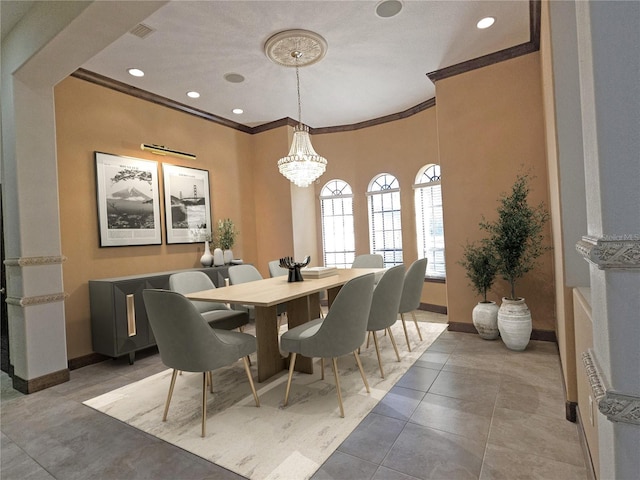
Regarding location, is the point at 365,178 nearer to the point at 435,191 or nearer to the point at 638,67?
the point at 435,191

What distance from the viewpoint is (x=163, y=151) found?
4336 millimetres

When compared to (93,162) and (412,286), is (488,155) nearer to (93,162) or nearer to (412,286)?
(412,286)

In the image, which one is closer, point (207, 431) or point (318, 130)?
point (207, 431)

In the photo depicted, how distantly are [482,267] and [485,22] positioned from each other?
2391 mm

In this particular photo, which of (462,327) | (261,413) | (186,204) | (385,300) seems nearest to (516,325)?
(462,327)

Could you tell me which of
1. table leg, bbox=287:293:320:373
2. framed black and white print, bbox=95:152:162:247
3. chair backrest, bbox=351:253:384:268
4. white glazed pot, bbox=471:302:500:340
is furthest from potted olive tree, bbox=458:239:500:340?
framed black and white print, bbox=95:152:162:247

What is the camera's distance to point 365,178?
5832mm

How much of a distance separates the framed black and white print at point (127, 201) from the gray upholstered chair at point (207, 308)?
1209 mm

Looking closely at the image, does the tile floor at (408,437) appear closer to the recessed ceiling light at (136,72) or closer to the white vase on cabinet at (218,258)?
the white vase on cabinet at (218,258)

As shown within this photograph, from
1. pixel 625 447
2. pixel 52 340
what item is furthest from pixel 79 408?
pixel 625 447

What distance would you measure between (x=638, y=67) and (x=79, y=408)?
356 centimetres

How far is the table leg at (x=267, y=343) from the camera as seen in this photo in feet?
9.39

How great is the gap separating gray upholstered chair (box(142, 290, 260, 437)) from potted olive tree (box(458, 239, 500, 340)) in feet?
8.89

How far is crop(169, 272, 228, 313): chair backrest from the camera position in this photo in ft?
10.2
